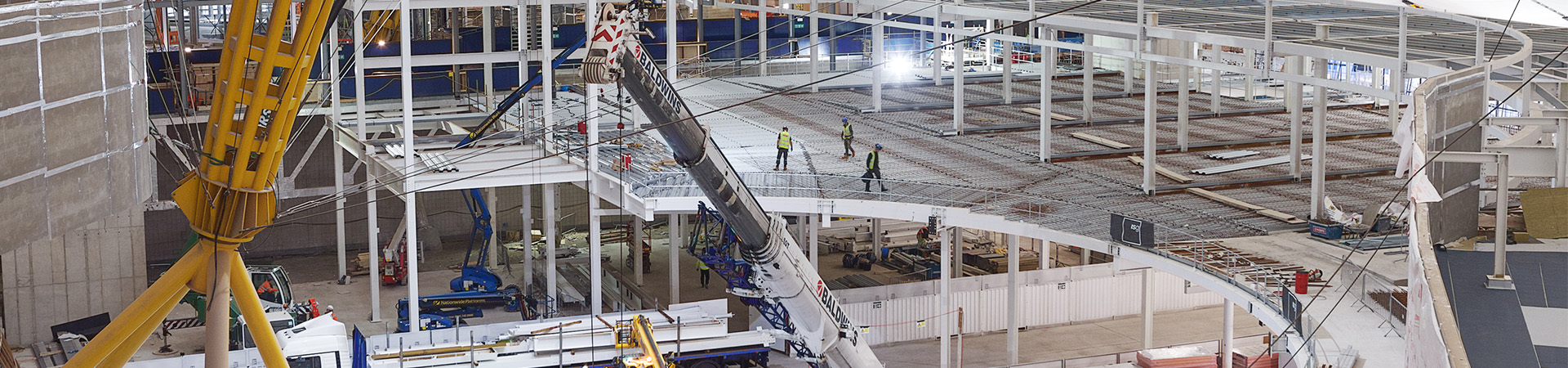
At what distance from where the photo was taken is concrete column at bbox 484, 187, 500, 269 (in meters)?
33.1

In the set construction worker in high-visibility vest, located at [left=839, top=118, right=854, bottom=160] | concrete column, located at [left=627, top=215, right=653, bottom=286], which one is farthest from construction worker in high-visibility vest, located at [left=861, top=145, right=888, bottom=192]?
concrete column, located at [left=627, top=215, right=653, bottom=286]

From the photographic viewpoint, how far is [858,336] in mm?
23625

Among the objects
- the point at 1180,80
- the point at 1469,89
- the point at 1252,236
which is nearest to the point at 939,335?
the point at 1180,80

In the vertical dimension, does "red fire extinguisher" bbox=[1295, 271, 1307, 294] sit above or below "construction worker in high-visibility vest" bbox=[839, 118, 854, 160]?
below

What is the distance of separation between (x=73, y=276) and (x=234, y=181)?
21627mm

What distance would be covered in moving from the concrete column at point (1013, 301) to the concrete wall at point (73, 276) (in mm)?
19144

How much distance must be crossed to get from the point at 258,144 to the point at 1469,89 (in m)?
11.8

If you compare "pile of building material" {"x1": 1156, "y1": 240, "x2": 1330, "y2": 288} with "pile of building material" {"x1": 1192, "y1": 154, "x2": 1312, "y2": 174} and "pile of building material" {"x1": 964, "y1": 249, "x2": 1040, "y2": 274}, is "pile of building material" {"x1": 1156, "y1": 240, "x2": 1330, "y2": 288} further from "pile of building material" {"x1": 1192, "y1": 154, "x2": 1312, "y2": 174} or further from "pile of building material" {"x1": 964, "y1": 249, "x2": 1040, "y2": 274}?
"pile of building material" {"x1": 964, "y1": 249, "x2": 1040, "y2": 274}

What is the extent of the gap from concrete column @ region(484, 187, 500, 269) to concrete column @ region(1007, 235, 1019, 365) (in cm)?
1172

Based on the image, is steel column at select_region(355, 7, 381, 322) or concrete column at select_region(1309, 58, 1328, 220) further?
steel column at select_region(355, 7, 381, 322)

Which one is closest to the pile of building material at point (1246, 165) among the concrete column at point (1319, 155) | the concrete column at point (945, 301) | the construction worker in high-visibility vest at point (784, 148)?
the concrete column at point (1319, 155)

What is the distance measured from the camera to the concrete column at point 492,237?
33.1 meters

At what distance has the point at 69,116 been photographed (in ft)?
38.9

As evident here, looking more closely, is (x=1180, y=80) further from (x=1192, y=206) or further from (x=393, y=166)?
(x=393, y=166)
